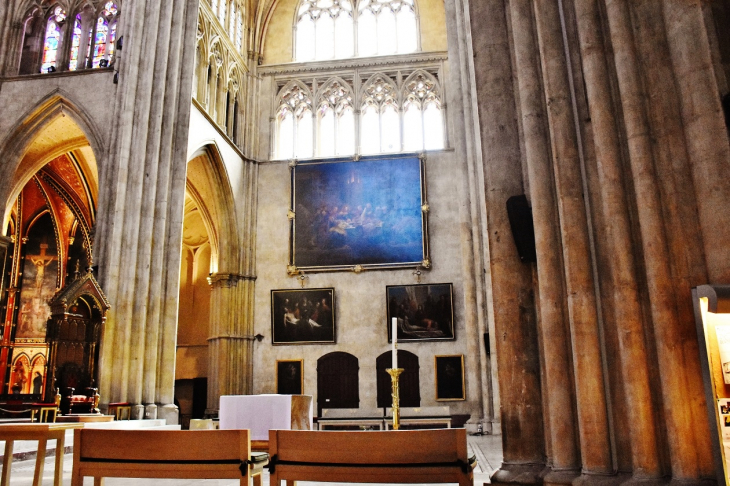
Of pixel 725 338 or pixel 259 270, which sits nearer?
pixel 725 338

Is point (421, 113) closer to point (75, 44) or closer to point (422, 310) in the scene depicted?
point (422, 310)

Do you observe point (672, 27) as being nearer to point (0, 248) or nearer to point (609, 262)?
point (609, 262)

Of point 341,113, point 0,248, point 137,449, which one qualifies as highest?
point 341,113

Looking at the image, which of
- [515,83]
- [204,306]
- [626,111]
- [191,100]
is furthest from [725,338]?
[204,306]

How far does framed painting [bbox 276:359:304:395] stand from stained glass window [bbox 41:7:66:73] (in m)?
10.3

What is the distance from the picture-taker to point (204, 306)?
23125 millimetres

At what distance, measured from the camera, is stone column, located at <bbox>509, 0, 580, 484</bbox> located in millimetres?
4070

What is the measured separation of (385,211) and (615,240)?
1597 cm

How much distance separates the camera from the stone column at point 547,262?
407cm

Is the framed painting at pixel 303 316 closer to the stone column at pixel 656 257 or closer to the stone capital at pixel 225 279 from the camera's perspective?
the stone capital at pixel 225 279

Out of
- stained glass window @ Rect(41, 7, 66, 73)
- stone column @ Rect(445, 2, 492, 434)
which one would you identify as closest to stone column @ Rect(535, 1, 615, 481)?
stone column @ Rect(445, 2, 492, 434)

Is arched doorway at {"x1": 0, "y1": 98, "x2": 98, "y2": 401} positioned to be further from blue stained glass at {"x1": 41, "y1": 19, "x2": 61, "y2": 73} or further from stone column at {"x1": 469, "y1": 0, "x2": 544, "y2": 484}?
stone column at {"x1": 469, "y1": 0, "x2": 544, "y2": 484}

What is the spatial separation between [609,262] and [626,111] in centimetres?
99

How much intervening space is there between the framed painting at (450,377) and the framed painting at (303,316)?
10.9ft
